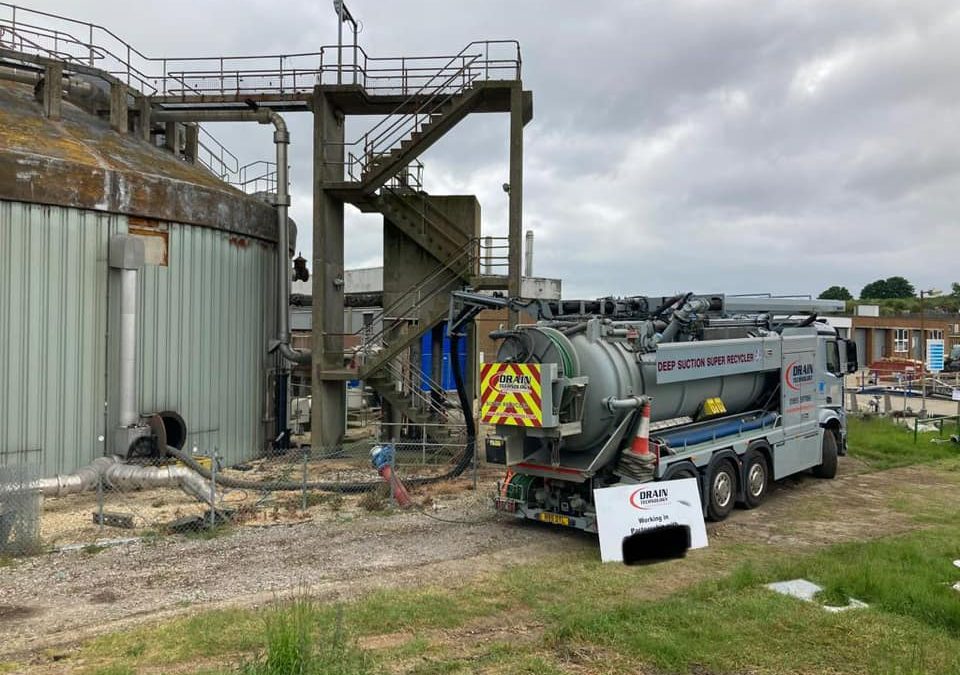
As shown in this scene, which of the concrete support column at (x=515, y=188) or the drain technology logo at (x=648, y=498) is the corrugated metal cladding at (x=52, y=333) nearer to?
the concrete support column at (x=515, y=188)

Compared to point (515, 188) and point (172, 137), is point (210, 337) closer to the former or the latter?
point (172, 137)

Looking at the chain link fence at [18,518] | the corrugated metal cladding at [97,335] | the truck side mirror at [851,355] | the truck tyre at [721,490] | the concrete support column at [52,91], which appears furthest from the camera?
the concrete support column at [52,91]

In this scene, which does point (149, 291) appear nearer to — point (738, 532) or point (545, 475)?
point (545, 475)

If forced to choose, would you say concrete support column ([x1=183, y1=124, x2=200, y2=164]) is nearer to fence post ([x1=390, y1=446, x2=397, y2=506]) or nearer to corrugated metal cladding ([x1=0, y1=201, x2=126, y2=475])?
→ corrugated metal cladding ([x1=0, y1=201, x2=126, y2=475])

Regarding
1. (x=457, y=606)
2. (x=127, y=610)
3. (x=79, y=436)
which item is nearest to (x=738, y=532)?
(x=457, y=606)

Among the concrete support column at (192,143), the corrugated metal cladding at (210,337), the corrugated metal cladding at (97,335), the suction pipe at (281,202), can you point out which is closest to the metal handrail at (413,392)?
the suction pipe at (281,202)

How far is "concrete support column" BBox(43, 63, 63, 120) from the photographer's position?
56.2 ft

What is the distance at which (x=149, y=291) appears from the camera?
1612cm

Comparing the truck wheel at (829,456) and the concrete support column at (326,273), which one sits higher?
the concrete support column at (326,273)

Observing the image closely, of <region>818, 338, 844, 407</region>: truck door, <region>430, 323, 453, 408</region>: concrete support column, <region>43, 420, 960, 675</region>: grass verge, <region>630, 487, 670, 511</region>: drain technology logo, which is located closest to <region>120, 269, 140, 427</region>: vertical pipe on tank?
<region>430, 323, 453, 408</region>: concrete support column

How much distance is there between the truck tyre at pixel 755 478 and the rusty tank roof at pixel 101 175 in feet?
41.3

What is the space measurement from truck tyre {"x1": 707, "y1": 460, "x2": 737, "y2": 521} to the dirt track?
0.70 ft

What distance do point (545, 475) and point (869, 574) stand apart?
4342mm

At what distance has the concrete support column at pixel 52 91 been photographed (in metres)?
17.1
